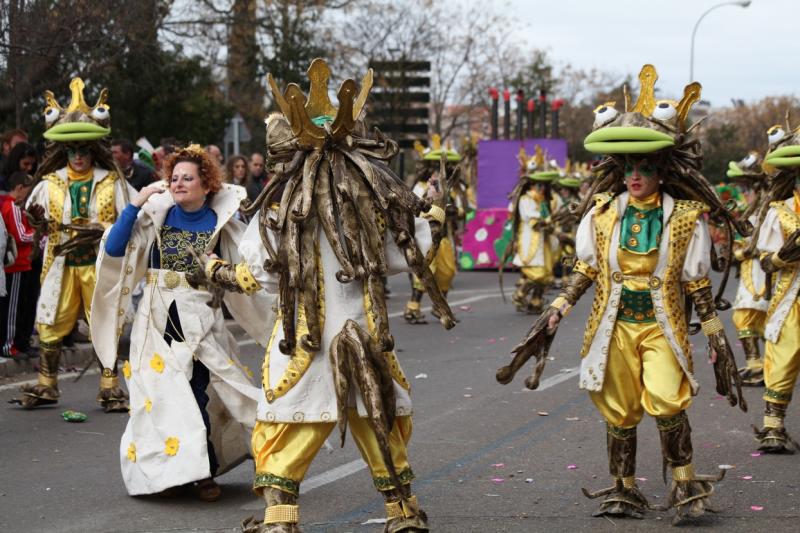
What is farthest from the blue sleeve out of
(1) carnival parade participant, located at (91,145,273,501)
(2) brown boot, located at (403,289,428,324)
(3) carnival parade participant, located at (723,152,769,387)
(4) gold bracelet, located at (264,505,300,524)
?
(2) brown boot, located at (403,289,428,324)

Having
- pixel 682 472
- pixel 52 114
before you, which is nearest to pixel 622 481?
pixel 682 472

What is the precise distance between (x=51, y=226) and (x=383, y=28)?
30136 mm

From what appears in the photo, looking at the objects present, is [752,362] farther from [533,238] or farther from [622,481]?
[533,238]

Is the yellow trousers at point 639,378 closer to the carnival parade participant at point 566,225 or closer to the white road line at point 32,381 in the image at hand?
the white road line at point 32,381

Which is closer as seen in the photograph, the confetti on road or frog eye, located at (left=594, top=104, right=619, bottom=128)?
the confetti on road

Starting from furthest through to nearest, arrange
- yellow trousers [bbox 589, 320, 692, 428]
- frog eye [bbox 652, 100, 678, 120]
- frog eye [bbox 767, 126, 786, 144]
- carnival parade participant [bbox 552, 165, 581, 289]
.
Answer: carnival parade participant [bbox 552, 165, 581, 289] → frog eye [bbox 767, 126, 786, 144] → frog eye [bbox 652, 100, 678, 120] → yellow trousers [bbox 589, 320, 692, 428]

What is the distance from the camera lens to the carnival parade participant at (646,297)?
6.25 m

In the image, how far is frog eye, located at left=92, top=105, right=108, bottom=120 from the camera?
9.55 meters

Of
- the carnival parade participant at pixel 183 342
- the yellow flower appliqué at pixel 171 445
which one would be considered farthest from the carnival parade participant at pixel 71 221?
the yellow flower appliqué at pixel 171 445

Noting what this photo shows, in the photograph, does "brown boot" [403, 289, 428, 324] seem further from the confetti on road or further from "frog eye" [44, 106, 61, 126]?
the confetti on road

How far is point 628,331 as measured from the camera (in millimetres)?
6379

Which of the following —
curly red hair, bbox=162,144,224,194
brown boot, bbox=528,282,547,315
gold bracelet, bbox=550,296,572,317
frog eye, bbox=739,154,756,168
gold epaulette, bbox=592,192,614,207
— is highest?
curly red hair, bbox=162,144,224,194

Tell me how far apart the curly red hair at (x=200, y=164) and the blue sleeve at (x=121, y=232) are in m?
0.27

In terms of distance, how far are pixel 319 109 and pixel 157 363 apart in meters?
1.87
